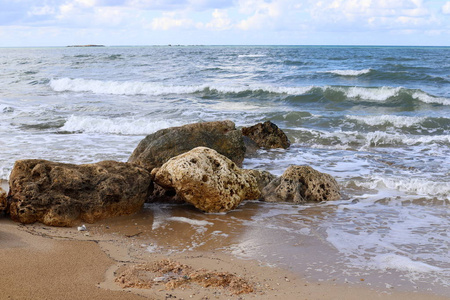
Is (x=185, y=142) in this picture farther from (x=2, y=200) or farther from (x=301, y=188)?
(x=2, y=200)

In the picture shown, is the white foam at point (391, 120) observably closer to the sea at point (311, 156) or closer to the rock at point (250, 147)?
the sea at point (311, 156)

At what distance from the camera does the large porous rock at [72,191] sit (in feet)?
16.3

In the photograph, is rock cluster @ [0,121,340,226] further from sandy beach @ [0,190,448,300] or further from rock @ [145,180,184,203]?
sandy beach @ [0,190,448,300]

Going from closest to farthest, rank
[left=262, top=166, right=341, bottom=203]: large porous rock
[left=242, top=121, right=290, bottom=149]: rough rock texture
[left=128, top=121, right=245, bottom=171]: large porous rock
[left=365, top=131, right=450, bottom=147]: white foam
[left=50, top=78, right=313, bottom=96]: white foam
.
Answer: [left=262, top=166, right=341, bottom=203]: large porous rock
[left=128, top=121, right=245, bottom=171]: large porous rock
[left=242, top=121, right=290, bottom=149]: rough rock texture
[left=365, top=131, right=450, bottom=147]: white foam
[left=50, top=78, right=313, bottom=96]: white foam

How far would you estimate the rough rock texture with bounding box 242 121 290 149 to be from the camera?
974 centimetres

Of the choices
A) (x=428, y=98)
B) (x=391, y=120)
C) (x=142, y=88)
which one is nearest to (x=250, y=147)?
(x=391, y=120)

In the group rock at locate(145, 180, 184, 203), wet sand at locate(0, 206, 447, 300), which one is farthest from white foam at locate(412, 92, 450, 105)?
wet sand at locate(0, 206, 447, 300)

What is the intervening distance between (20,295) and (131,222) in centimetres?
219

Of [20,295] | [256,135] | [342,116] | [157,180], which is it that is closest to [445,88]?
[342,116]

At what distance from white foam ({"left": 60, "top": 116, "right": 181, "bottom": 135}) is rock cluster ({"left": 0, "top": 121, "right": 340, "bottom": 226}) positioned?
5.19 m

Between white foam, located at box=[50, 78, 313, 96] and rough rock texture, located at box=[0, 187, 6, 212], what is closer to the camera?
rough rock texture, located at box=[0, 187, 6, 212]

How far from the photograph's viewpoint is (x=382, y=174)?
7.59 m

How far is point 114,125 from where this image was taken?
12.3 metres

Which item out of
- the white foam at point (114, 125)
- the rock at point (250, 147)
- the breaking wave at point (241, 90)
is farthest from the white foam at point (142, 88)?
the rock at point (250, 147)
